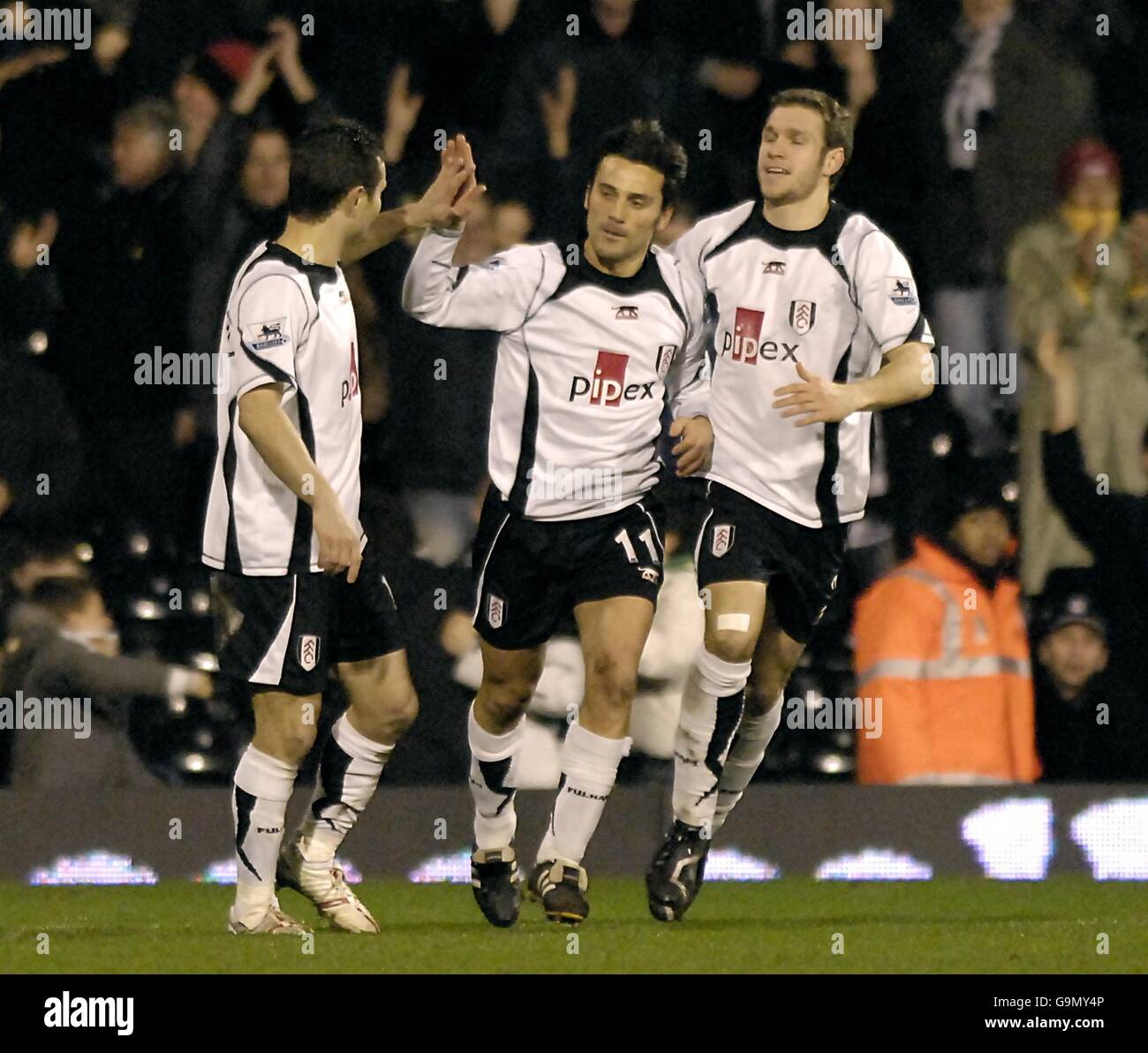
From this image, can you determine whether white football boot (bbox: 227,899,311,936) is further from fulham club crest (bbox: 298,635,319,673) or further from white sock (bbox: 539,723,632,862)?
white sock (bbox: 539,723,632,862)

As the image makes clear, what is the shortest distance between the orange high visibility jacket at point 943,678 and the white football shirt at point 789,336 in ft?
4.87

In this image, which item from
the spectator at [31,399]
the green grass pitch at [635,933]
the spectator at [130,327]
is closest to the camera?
the green grass pitch at [635,933]

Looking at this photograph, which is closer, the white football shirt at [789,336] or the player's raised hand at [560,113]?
the white football shirt at [789,336]

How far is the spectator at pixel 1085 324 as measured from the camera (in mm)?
9672

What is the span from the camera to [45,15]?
9961mm

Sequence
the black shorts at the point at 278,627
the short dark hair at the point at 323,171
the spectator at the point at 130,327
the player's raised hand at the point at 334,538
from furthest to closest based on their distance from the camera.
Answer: the spectator at the point at 130,327 → the short dark hair at the point at 323,171 → the black shorts at the point at 278,627 → the player's raised hand at the point at 334,538

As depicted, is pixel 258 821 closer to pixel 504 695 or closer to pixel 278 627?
pixel 278 627

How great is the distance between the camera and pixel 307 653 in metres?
6.89

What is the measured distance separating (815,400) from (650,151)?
834 mm

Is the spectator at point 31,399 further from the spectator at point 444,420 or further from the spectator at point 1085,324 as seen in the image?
the spectator at point 1085,324

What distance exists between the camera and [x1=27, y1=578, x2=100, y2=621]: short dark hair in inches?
360

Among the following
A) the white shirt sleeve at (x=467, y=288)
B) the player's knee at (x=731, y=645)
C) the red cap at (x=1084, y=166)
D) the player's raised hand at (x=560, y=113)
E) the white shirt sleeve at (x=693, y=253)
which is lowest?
the player's knee at (x=731, y=645)

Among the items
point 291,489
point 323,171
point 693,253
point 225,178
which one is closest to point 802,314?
point 693,253

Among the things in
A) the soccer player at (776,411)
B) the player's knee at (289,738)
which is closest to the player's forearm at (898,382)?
the soccer player at (776,411)
